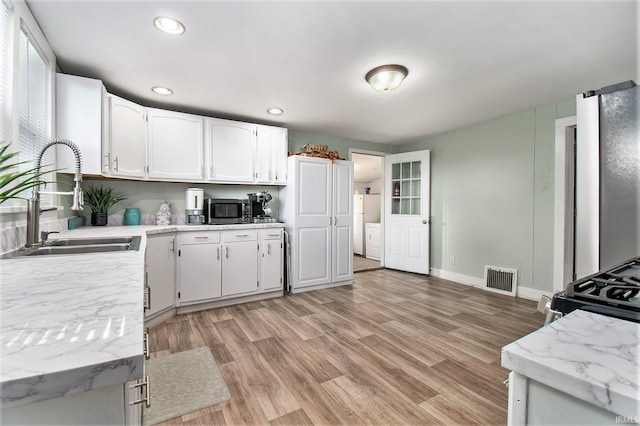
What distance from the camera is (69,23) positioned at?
1.88 m

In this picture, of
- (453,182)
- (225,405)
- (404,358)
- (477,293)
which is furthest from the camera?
(453,182)

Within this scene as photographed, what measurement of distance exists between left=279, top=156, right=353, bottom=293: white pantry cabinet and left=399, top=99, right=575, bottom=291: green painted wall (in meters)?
1.56

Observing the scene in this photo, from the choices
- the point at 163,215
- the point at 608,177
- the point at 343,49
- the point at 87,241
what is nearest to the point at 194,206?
the point at 163,215

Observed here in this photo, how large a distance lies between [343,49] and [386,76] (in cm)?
47

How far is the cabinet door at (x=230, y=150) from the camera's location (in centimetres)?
345

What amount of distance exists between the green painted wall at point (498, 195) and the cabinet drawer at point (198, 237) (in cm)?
341

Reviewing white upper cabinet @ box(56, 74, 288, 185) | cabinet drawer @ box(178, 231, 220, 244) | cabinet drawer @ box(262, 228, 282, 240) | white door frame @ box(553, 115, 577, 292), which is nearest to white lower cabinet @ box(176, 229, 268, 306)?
cabinet drawer @ box(178, 231, 220, 244)

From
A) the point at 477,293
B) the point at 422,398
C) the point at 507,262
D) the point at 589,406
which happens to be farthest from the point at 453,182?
the point at 589,406

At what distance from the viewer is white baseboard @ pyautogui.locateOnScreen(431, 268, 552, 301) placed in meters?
3.46

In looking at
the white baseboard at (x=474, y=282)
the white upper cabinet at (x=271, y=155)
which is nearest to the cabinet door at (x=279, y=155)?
the white upper cabinet at (x=271, y=155)

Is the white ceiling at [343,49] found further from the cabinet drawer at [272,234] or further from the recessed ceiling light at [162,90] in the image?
the cabinet drawer at [272,234]

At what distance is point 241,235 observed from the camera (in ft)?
11.1

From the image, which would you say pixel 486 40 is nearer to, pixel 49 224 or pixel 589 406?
pixel 589 406

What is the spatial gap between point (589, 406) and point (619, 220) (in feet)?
2.87
